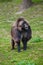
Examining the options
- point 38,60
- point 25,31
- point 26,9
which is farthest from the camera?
point 26,9

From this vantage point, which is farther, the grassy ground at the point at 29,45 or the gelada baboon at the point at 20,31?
the gelada baboon at the point at 20,31

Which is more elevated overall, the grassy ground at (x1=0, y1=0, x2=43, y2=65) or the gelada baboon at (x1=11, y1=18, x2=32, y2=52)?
the gelada baboon at (x1=11, y1=18, x2=32, y2=52)

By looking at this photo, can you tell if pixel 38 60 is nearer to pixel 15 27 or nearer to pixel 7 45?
pixel 15 27

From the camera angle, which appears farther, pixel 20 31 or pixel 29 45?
pixel 29 45

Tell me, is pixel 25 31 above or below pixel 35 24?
above

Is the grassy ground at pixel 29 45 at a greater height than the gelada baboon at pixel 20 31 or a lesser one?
Result: lesser

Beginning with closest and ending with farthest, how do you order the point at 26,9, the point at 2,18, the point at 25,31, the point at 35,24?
the point at 25,31 < the point at 35,24 < the point at 2,18 < the point at 26,9

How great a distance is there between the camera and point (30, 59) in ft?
29.8

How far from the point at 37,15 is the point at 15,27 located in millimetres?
12331

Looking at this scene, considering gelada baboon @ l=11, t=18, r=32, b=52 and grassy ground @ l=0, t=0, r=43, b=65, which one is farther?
gelada baboon @ l=11, t=18, r=32, b=52

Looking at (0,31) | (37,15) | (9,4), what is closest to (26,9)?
(37,15)

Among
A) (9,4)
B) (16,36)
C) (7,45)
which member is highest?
(16,36)

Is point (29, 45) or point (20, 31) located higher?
point (20, 31)

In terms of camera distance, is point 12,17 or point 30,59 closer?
point 30,59
